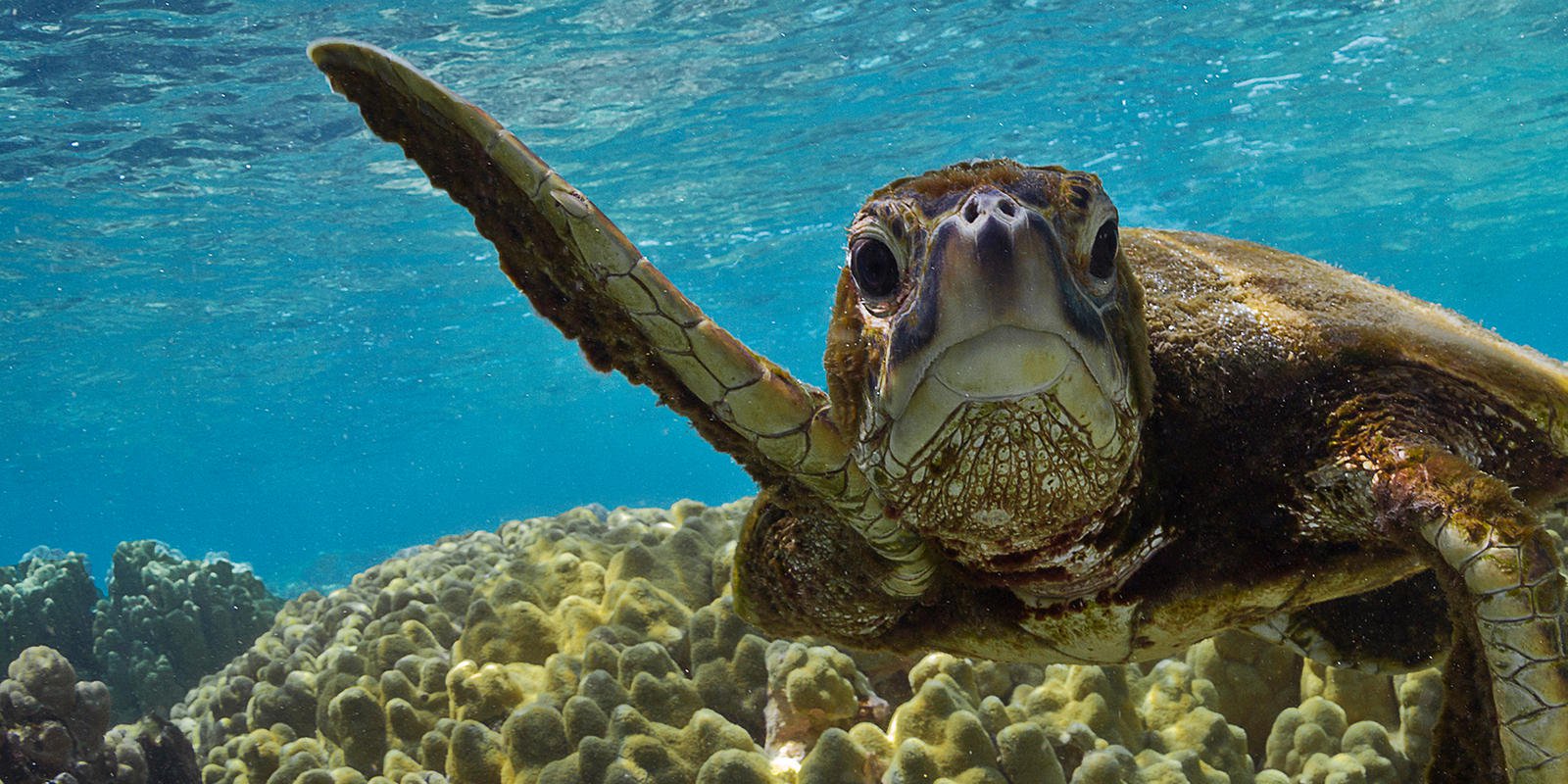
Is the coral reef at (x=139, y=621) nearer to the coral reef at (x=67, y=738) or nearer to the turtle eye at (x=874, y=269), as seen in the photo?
the coral reef at (x=67, y=738)

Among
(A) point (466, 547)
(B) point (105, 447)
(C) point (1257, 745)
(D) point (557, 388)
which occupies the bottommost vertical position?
(C) point (1257, 745)

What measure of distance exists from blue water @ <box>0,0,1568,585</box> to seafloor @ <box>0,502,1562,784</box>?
9.53 meters

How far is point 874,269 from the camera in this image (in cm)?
162

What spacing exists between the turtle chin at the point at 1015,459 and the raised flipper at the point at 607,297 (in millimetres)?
213

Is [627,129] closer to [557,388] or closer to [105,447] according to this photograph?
[557,388]

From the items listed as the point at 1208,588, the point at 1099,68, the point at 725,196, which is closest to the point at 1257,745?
the point at 1208,588

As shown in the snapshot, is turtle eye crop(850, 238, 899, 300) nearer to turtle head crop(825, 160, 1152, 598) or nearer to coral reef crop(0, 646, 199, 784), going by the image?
turtle head crop(825, 160, 1152, 598)

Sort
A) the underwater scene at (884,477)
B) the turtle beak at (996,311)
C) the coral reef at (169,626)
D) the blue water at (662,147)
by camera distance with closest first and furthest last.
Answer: the turtle beak at (996,311) → the underwater scene at (884,477) → the coral reef at (169,626) → the blue water at (662,147)

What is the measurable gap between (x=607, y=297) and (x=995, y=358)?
966mm

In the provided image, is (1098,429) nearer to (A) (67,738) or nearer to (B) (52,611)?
(A) (67,738)

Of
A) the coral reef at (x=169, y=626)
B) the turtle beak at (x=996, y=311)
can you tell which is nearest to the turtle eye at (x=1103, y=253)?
the turtle beak at (x=996, y=311)

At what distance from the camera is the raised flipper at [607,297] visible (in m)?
1.98

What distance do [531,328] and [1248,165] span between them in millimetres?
21307

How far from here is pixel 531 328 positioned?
30047 millimetres
